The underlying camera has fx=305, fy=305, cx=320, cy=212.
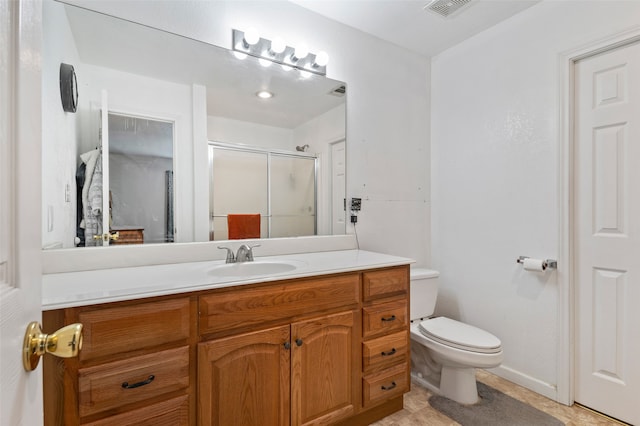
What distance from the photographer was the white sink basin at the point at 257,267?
5.02ft

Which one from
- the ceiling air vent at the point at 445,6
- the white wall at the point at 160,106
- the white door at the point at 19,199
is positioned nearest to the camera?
the white door at the point at 19,199

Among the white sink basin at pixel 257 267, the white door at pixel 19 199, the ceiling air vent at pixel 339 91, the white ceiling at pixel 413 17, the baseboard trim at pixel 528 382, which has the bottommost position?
the baseboard trim at pixel 528 382

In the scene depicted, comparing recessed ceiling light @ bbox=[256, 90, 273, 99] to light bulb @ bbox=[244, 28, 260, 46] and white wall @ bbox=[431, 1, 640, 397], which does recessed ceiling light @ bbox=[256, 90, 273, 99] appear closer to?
light bulb @ bbox=[244, 28, 260, 46]

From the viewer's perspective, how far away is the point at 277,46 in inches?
71.3

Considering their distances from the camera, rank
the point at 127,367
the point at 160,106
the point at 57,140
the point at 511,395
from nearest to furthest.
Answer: the point at 127,367
the point at 57,140
the point at 160,106
the point at 511,395

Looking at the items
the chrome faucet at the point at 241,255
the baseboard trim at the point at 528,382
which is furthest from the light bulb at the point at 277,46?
the baseboard trim at the point at 528,382

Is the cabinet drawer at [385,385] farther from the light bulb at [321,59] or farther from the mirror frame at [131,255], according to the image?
the light bulb at [321,59]

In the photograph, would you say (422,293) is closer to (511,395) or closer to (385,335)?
(385,335)

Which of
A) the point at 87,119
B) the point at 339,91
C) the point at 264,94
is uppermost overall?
the point at 339,91

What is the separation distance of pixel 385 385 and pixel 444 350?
16.2 inches

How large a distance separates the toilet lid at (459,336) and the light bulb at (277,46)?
1.92 meters

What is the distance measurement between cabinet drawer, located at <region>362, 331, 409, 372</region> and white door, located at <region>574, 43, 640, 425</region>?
42.4 inches

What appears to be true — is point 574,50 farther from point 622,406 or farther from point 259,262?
point 259,262

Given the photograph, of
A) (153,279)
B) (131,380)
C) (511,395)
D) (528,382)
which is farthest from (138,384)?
(528,382)
